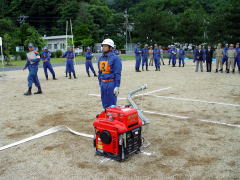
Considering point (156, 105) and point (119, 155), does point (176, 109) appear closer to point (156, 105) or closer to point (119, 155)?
point (156, 105)

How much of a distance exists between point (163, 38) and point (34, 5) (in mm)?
56624

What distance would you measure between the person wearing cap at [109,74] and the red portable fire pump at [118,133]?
1146mm

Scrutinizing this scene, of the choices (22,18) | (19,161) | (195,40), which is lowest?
(19,161)

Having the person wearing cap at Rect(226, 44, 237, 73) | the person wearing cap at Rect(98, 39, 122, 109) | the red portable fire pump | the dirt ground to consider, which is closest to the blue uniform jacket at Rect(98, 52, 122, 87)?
the person wearing cap at Rect(98, 39, 122, 109)

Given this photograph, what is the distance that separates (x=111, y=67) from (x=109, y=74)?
175mm

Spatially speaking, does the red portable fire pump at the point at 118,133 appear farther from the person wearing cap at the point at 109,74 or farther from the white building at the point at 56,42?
the white building at the point at 56,42

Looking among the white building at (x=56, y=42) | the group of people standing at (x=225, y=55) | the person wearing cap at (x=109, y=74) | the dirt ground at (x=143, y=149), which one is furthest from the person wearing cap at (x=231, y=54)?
the white building at (x=56, y=42)

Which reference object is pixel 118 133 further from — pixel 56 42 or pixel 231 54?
pixel 56 42

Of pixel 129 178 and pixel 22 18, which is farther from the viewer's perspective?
pixel 22 18

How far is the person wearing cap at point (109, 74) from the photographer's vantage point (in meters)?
5.73

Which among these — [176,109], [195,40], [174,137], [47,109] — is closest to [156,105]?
[176,109]

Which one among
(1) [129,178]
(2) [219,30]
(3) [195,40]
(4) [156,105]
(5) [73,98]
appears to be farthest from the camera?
(3) [195,40]

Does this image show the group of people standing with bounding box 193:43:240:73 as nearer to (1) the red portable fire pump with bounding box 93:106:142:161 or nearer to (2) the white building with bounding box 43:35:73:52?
(1) the red portable fire pump with bounding box 93:106:142:161

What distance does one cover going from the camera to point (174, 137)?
18.8 ft
